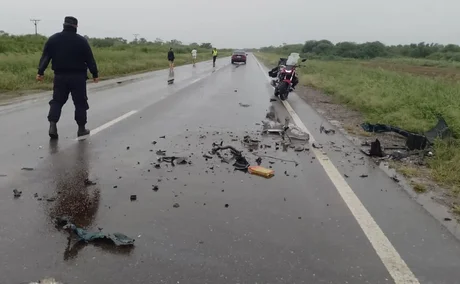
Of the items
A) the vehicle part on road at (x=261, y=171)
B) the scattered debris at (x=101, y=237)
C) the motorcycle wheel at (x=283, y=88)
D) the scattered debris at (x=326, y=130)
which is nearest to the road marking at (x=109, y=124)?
the vehicle part on road at (x=261, y=171)

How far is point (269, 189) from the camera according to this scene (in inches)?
188

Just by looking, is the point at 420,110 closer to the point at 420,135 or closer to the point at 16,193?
the point at 420,135

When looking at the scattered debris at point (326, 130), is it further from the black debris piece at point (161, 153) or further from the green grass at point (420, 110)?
the black debris piece at point (161, 153)

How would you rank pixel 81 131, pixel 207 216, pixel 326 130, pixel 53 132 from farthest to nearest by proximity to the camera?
pixel 326 130
pixel 81 131
pixel 53 132
pixel 207 216

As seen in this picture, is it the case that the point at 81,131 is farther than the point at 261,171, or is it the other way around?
the point at 81,131

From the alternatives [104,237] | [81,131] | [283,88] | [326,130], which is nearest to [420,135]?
[326,130]

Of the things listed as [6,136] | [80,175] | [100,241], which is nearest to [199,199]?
[100,241]

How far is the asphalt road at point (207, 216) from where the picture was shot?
117 inches

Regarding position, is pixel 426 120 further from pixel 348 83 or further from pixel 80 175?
pixel 348 83

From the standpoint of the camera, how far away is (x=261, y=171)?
5.37 meters

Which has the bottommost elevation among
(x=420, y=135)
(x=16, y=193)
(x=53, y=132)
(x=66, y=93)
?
(x=16, y=193)

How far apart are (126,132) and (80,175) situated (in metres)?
2.72

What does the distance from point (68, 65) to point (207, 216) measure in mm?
4302

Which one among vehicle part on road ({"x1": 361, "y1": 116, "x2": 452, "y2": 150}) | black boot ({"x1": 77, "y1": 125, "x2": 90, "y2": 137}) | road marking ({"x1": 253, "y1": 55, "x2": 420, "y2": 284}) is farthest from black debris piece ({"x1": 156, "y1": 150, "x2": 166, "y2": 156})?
vehicle part on road ({"x1": 361, "y1": 116, "x2": 452, "y2": 150})
